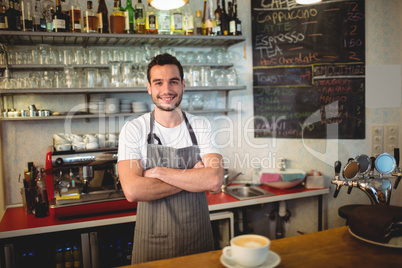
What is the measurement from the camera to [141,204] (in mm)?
2020

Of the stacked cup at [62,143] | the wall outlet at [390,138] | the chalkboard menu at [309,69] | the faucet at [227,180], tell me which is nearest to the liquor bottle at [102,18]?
the stacked cup at [62,143]

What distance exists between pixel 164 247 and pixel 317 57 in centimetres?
246

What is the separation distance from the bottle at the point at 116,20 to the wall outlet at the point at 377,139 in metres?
2.55

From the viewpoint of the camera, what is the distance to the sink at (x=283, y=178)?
129 inches

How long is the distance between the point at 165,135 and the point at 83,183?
968mm

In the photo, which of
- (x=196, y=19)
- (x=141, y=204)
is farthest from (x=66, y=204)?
(x=196, y=19)

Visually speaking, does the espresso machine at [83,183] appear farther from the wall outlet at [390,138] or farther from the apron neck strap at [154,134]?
the wall outlet at [390,138]

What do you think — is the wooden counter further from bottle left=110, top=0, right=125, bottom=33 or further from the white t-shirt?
bottle left=110, top=0, right=125, bottom=33

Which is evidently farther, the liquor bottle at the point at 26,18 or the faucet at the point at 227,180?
the faucet at the point at 227,180

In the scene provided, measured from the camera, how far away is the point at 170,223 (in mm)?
1938

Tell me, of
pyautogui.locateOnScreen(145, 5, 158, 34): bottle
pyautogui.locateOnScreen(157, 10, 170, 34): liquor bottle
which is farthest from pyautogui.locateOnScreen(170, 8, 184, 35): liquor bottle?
pyautogui.locateOnScreen(145, 5, 158, 34): bottle

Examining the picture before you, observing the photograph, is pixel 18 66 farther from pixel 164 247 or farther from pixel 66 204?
pixel 164 247

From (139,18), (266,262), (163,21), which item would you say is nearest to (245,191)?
(163,21)

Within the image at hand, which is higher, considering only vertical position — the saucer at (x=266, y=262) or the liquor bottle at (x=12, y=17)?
the liquor bottle at (x=12, y=17)
